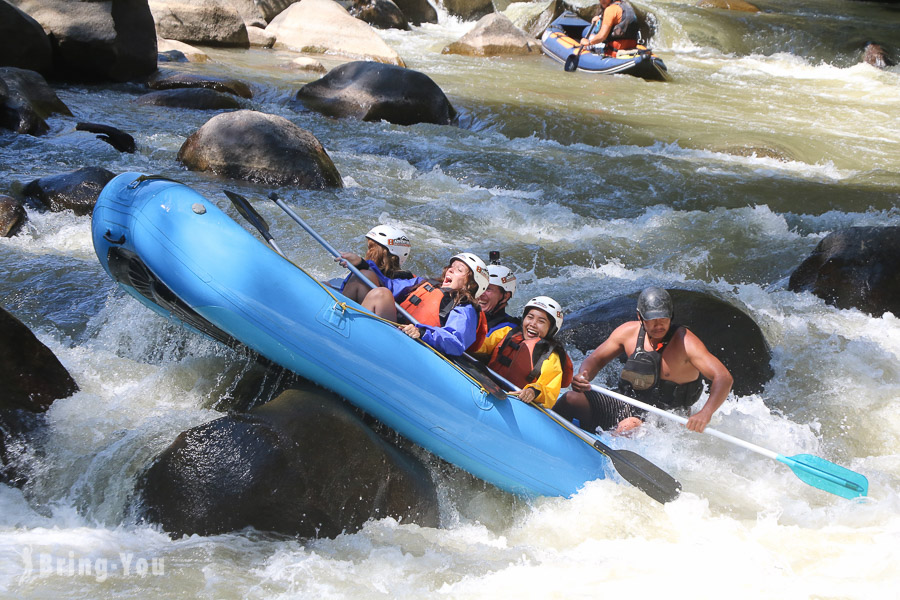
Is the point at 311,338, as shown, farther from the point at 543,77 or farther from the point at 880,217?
the point at 543,77

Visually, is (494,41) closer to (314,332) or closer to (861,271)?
(861,271)

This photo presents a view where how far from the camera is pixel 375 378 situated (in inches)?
149

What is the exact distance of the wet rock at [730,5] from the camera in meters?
19.5

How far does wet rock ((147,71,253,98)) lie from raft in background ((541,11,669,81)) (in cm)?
662

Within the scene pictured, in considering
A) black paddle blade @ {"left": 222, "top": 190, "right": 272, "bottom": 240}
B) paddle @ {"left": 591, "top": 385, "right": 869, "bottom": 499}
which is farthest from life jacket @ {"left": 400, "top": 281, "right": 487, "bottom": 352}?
paddle @ {"left": 591, "top": 385, "right": 869, "bottom": 499}

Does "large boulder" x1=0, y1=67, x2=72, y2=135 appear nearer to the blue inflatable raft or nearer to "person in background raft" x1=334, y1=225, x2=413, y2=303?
the blue inflatable raft

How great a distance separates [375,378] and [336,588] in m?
1.01

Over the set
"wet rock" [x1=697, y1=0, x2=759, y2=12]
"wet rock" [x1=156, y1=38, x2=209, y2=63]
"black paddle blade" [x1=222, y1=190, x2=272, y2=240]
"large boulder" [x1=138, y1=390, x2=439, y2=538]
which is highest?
"wet rock" [x1=697, y1=0, x2=759, y2=12]

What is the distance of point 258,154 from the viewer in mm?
7629

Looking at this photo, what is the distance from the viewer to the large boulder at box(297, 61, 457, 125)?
34.3 feet

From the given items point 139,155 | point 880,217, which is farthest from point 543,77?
point 139,155

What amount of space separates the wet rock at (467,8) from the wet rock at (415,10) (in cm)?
58

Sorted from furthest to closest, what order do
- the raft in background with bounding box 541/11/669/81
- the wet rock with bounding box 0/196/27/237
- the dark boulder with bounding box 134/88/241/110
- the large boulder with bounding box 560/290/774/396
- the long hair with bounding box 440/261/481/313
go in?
the raft in background with bounding box 541/11/669/81 → the dark boulder with bounding box 134/88/241/110 → the wet rock with bounding box 0/196/27/237 → the large boulder with bounding box 560/290/774/396 → the long hair with bounding box 440/261/481/313

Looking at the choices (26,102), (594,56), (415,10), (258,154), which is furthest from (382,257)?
(415,10)
